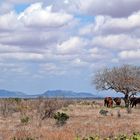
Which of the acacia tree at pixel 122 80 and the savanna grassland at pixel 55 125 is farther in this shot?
the acacia tree at pixel 122 80

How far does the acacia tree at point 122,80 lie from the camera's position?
7006 centimetres

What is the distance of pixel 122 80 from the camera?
234 feet

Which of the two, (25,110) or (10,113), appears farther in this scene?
(25,110)

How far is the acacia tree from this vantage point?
70062mm

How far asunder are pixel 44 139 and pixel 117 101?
51.1 meters

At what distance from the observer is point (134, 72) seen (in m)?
73.8

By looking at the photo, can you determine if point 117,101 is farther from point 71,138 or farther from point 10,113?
point 71,138

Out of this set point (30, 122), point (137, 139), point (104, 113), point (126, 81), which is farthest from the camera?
point (126, 81)

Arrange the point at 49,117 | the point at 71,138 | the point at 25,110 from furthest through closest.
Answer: the point at 25,110, the point at 49,117, the point at 71,138

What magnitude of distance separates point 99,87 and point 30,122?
41106 millimetres

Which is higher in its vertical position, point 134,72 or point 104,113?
point 134,72

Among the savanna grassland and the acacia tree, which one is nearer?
the savanna grassland

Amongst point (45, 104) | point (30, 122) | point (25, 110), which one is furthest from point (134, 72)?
point (30, 122)

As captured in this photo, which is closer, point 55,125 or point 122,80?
point 55,125
